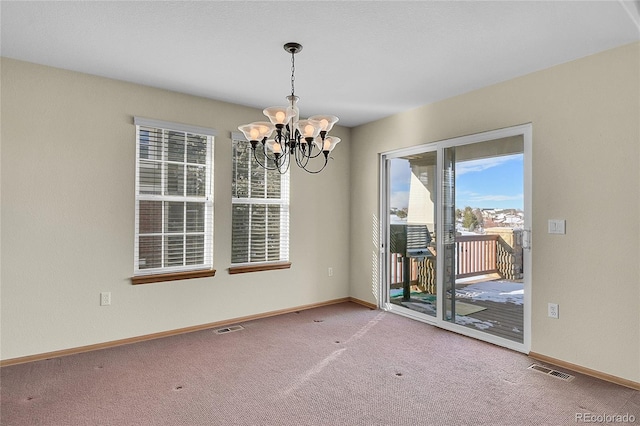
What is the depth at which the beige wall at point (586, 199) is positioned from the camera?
8.86ft

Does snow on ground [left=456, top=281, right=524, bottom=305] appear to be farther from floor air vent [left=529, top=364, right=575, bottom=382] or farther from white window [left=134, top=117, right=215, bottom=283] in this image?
white window [left=134, top=117, right=215, bottom=283]

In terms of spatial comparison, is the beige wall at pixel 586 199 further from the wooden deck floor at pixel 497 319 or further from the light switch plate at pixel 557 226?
the wooden deck floor at pixel 497 319

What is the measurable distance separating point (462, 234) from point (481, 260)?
1.07 ft

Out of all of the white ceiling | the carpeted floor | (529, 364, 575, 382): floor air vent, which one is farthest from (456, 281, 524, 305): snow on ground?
the white ceiling

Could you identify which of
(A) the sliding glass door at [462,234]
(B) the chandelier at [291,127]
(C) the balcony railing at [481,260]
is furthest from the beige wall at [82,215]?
(C) the balcony railing at [481,260]

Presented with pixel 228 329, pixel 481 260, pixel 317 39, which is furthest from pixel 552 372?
pixel 317 39

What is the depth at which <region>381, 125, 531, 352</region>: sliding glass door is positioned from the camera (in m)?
3.43

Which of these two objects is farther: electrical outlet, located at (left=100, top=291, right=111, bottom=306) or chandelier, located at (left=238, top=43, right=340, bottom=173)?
electrical outlet, located at (left=100, top=291, right=111, bottom=306)

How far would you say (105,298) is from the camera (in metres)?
3.43

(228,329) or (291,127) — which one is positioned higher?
(291,127)

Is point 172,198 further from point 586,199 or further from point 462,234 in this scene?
point 586,199

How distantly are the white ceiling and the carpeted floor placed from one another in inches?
98.3

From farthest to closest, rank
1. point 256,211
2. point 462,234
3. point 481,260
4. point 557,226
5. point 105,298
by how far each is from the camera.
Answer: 1. point 256,211
2. point 462,234
3. point 481,260
4. point 105,298
5. point 557,226

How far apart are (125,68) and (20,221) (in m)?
1.55
